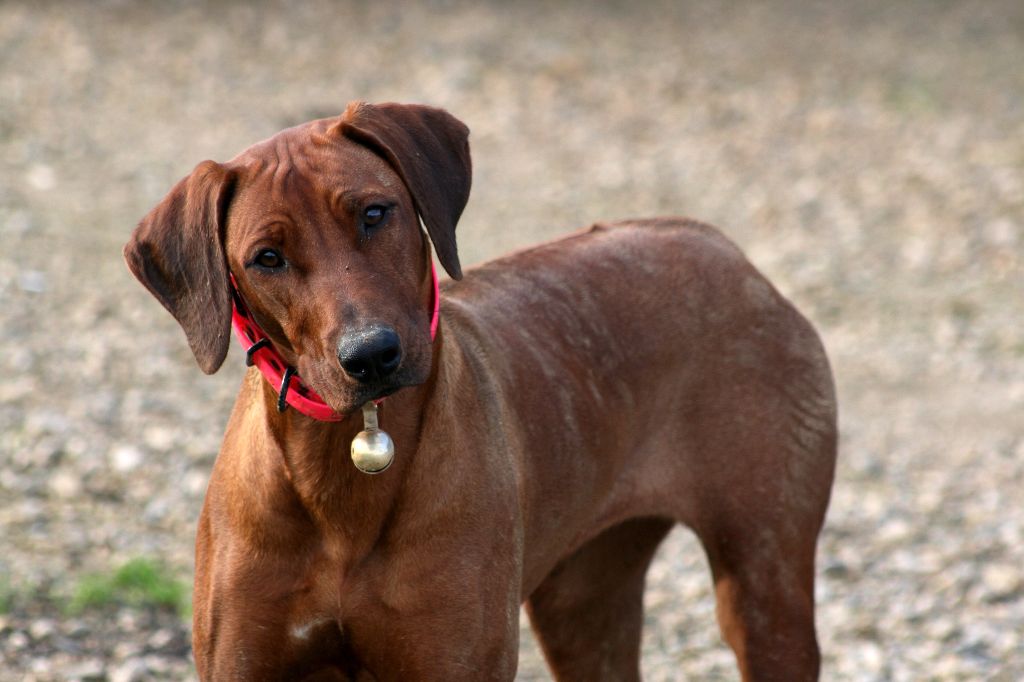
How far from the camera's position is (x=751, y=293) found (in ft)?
14.8

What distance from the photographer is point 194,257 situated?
3361 millimetres

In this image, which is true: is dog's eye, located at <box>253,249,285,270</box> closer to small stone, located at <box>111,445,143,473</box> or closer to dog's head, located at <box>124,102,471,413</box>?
dog's head, located at <box>124,102,471,413</box>

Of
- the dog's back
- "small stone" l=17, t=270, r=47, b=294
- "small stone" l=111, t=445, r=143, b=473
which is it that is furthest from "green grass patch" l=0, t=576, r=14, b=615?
"small stone" l=17, t=270, r=47, b=294

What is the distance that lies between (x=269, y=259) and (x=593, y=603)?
1.98 metres

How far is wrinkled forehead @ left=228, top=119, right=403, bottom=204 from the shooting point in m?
3.28

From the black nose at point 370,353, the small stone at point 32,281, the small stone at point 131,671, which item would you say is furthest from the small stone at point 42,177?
the black nose at point 370,353

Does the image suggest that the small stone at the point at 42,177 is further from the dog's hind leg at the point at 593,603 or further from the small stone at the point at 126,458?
the dog's hind leg at the point at 593,603

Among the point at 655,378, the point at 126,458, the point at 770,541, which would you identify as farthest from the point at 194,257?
the point at 126,458

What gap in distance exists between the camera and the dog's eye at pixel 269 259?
3.27m

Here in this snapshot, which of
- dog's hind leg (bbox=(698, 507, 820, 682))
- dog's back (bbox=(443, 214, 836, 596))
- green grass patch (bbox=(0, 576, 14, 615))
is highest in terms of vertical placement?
dog's back (bbox=(443, 214, 836, 596))

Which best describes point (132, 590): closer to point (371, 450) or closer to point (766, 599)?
point (766, 599)

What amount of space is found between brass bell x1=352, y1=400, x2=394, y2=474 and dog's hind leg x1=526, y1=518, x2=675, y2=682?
57.6 inches

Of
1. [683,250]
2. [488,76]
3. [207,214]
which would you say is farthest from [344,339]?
[488,76]

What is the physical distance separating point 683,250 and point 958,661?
2.05m
